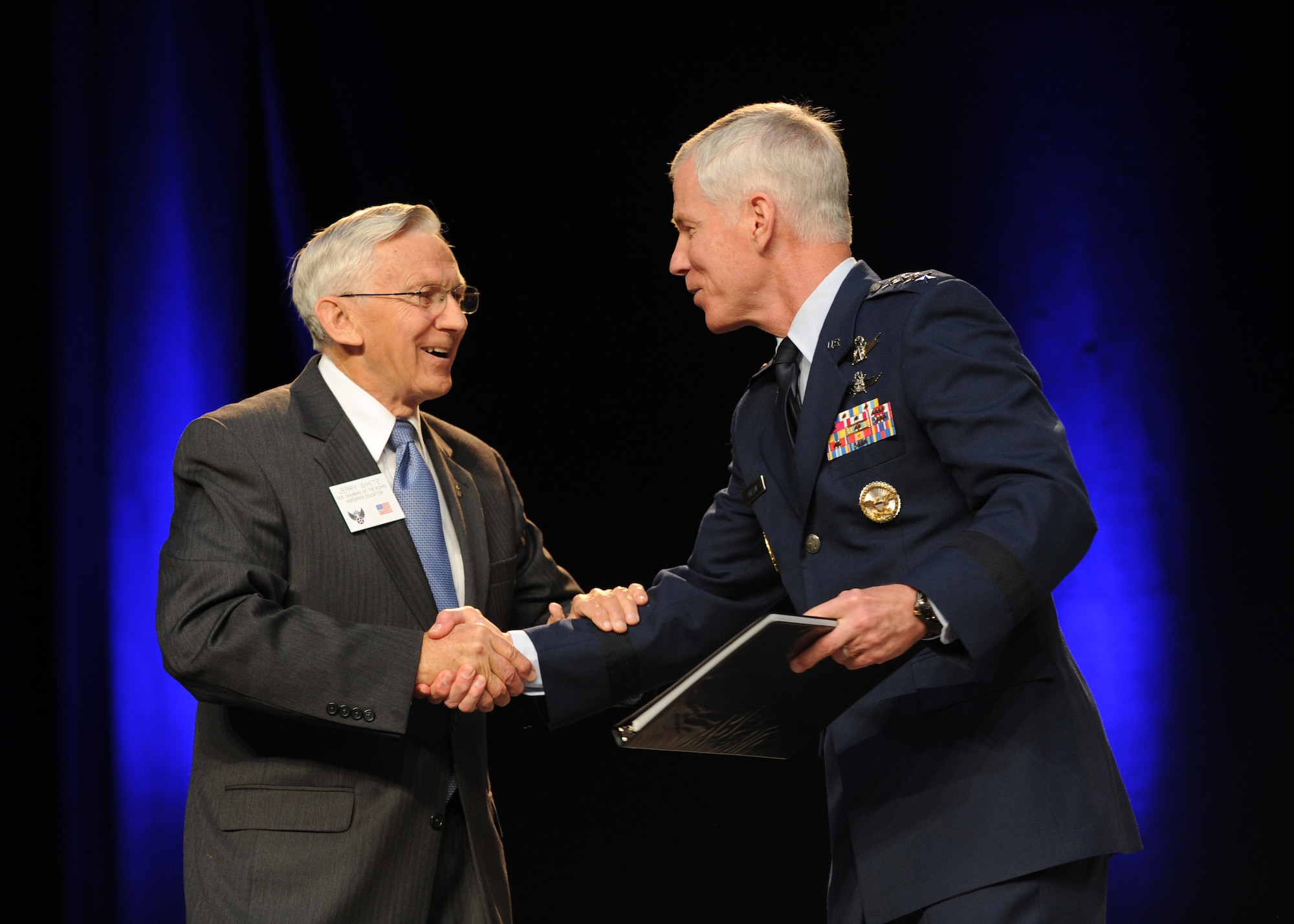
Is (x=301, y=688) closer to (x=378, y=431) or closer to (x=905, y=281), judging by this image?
(x=378, y=431)

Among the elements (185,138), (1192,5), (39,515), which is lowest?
(39,515)

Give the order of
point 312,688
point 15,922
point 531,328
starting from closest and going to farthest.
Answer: point 312,688
point 15,922
point 531,328

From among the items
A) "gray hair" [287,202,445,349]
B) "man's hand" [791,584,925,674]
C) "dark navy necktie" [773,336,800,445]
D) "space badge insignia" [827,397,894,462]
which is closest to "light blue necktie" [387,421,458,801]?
"gray hair" [287,202,445,349]

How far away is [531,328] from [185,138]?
1.22m

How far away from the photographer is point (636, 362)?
3.84 metres

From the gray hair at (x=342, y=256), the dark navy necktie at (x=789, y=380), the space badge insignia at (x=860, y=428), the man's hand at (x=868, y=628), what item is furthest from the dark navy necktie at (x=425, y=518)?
the man's hand at (x=868, y=628)

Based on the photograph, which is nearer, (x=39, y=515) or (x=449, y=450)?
(x=449, y=450)

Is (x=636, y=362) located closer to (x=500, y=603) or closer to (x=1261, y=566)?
(x=500, y=603)

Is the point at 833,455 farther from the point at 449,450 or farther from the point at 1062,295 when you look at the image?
the point at 1062,295

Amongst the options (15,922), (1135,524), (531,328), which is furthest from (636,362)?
(15,922)

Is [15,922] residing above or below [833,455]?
below

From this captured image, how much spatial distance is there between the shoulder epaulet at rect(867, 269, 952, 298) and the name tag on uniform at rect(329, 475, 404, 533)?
3.15 feet

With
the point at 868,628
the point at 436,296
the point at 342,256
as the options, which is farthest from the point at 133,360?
the point at 868,628

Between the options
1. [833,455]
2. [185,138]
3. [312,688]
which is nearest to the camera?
[833,455]
